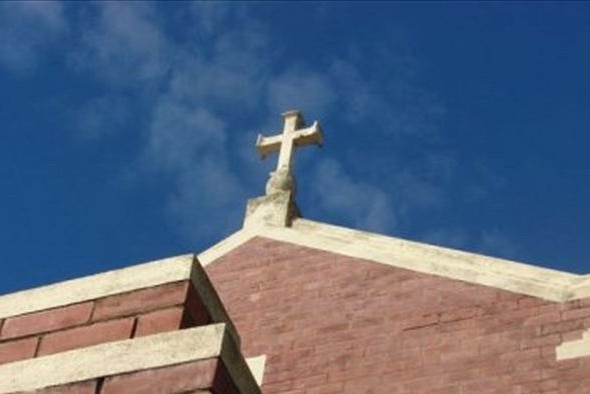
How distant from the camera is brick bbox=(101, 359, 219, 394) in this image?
3260 millimetres

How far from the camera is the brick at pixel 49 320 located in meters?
3.66

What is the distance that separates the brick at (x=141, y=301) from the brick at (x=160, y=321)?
0.03 m

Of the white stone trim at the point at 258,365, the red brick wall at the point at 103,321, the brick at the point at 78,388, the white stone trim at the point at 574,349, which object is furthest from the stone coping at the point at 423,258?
the brick at the point at 78,388

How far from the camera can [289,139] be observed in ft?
41.4

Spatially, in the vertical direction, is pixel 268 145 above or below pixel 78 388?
above

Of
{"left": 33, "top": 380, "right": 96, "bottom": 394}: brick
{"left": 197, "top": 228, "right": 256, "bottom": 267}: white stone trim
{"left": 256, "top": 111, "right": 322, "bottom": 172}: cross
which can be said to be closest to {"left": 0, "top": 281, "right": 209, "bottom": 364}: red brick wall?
{"left": 33, "top": 380, "right": 96, "bottom": 394}: brick

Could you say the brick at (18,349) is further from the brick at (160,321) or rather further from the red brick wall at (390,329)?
the red brick wall at (390,329)

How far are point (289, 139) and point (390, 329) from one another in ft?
12.3

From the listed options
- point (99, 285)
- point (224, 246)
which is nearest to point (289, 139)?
point (224, 246)

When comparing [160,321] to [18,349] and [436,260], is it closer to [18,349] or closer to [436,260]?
[18,349]

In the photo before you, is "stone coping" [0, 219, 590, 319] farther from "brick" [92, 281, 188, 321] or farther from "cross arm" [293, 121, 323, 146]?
"brick" [92, 281, 188, 321]

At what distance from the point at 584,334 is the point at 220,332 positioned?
576 cm

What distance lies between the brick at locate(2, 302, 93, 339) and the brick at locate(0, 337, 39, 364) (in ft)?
0.10

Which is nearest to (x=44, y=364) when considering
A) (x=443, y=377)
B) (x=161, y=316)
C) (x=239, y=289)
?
(x=161, y=316)
